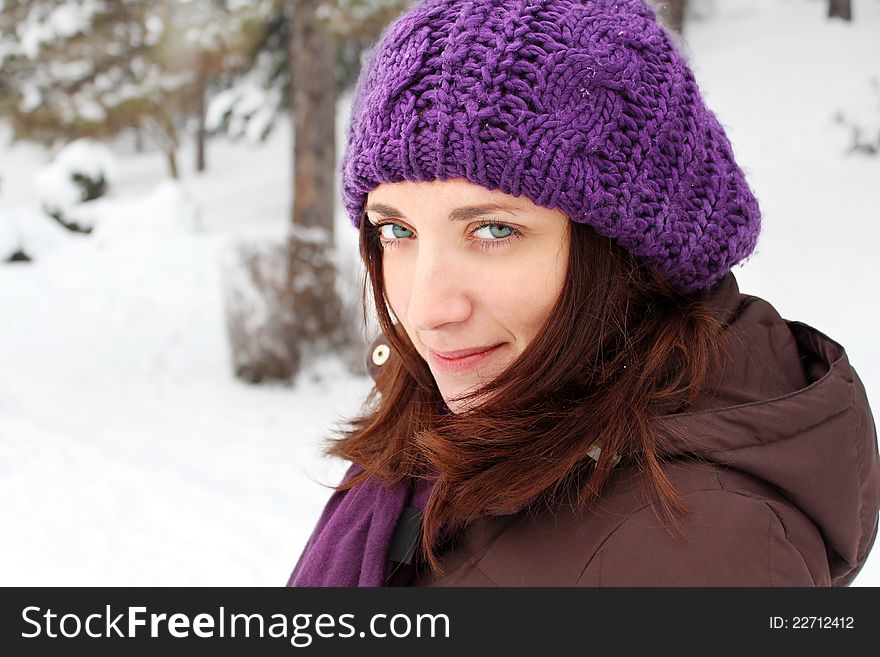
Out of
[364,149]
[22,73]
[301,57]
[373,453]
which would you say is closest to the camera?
[364,149]

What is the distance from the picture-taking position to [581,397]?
141 cm

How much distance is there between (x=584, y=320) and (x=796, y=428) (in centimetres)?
40

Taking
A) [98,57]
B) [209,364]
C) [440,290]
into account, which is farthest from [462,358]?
[98,57]

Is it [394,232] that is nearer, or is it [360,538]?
[394,232]

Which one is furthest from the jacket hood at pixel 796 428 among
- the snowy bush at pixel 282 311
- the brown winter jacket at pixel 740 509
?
the snowy bush at pixel 282 311

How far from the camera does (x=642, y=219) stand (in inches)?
53.4

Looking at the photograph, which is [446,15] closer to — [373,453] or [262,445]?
[373,453]

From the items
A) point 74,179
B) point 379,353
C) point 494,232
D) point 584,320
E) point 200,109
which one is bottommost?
point 74,179

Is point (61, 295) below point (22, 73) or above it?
below

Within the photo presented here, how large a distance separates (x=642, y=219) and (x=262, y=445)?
4.42 meters

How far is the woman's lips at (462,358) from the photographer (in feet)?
4.75

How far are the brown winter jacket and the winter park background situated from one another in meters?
0.77

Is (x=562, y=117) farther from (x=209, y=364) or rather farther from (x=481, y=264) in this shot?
(x=209, y=364)
